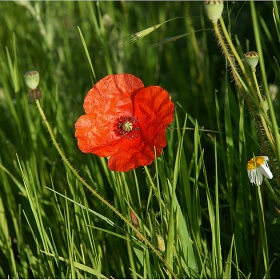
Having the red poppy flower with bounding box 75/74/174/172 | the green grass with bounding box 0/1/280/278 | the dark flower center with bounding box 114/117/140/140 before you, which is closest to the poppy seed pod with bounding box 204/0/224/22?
the green grass with bounding box 0/1/280/278

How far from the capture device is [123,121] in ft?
3.45

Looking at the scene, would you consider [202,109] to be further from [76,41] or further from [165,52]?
[76,41]

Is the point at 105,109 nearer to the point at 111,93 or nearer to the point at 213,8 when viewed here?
the point at 111,93

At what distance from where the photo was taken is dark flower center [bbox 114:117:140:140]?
3.36 ft

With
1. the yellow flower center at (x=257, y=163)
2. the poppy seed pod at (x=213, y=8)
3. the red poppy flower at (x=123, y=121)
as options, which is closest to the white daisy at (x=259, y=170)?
the yellow flower center at (x=257, y=163)

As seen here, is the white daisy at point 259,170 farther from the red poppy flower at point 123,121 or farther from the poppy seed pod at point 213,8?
the poppy seed pod at point 213,8

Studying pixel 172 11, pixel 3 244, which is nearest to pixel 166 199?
pixel 3 244

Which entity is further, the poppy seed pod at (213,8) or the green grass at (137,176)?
the green grass at (137,176)

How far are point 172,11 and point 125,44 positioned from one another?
1431mm

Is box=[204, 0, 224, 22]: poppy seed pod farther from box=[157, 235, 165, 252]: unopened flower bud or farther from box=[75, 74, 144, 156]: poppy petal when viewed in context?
box=[157, 235, 165, 252]: unopened flower bud

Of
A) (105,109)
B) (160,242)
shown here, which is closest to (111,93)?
(105,109)

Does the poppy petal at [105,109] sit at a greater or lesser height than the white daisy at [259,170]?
greater

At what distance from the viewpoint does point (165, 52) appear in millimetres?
2018

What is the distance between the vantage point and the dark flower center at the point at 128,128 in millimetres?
1024
